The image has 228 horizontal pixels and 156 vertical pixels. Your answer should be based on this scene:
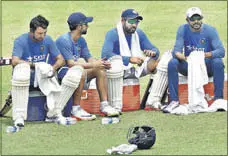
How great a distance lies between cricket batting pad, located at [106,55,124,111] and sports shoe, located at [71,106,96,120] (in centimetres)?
59

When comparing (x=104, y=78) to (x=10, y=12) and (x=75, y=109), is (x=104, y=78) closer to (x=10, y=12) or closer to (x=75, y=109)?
(x=75, y=109)

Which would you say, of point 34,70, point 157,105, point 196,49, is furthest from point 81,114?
point 196,49

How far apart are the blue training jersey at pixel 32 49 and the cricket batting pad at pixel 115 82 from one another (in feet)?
2.70

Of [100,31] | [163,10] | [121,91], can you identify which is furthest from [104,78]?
[163,10]

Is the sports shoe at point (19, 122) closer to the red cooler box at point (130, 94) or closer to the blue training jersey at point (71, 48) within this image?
the blue training jersey at point (71, 48)

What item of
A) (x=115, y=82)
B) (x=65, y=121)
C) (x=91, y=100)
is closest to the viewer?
(x=65, y=121)

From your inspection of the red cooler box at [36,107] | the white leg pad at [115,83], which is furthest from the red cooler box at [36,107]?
the white leg pad at [115,83]

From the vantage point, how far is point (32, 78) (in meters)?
14.8

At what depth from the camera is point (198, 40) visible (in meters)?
15.5

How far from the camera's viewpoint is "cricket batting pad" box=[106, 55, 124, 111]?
15.3 meters

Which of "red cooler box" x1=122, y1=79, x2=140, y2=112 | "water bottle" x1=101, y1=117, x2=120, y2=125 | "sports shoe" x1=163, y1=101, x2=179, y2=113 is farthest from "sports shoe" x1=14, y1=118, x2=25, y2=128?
"sports shoe" x1=163, y1=101, x2=179, y2=113

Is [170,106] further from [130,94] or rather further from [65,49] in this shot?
[65,49]

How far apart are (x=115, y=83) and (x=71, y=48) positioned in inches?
30.6

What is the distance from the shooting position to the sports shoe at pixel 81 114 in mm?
14836
